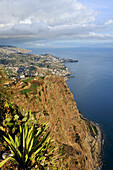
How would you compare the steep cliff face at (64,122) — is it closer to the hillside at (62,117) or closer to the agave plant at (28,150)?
the hillside at (62,117)

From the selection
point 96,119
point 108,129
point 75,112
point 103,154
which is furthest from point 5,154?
point 96,119

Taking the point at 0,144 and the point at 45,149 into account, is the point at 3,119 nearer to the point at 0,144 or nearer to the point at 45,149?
the point at 0,144

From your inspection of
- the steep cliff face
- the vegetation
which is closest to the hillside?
the steep cliff face

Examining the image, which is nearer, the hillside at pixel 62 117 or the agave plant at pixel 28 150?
the agave plant at pixel 28 150

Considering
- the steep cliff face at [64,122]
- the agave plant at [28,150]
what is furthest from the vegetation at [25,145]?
the steep cliff face at [64,122]

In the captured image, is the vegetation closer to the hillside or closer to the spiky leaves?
the spiky leaves

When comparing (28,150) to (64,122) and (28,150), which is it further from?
(64,122)
